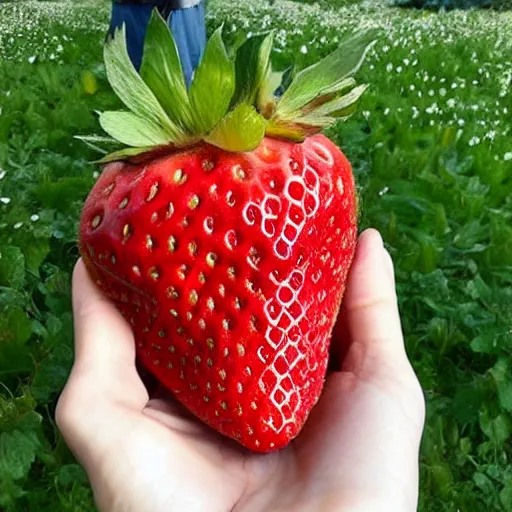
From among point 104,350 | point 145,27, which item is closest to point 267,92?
point 104,350

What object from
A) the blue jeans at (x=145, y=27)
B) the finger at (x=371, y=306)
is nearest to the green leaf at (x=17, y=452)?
the finger at (x=371, y=306)

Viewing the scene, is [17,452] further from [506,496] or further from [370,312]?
[506,496]

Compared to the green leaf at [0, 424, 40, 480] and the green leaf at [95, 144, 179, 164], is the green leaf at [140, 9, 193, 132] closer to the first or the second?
the green leaf at [95, 144, 179, 164]

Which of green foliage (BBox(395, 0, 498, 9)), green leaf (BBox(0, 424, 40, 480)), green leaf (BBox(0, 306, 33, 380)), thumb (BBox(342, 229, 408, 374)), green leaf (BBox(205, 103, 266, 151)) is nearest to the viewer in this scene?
green leaf (BBox(205, 103, 266, 151))

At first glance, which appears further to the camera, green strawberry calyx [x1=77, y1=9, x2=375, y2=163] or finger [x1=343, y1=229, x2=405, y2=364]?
finger [x1=343, y1=229, x2=405, y2=364]

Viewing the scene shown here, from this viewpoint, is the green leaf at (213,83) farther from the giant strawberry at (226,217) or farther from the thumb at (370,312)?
the thumb at (370,312)

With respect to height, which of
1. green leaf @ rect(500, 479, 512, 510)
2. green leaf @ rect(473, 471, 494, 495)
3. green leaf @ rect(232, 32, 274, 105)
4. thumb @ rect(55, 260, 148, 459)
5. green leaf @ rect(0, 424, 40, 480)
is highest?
green leaf @ rect(232, 32, 274, 105)

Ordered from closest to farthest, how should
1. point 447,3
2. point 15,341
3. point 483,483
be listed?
1. point 483,483
2. point 15,341
3. point 447,3

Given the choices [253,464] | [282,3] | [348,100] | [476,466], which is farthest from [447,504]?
[282,3]

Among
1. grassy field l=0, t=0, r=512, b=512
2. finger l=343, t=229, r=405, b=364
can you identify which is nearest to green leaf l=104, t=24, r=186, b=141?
finger l=343, t=229, r=405, b=364
